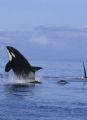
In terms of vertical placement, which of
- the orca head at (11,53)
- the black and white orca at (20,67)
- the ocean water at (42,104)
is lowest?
the ocean water at (42,104)

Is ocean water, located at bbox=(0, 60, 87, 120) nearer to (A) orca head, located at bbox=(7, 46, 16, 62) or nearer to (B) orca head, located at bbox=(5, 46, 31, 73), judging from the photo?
(B) orca head, located at bbox=(5, 46, 31, 73)

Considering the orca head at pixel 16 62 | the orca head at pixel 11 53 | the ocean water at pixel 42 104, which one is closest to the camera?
the ocean water at pixel 42 104

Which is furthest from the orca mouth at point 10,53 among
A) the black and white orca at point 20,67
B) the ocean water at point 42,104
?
the ocean water at point 42,104

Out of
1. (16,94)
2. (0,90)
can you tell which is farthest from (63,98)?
(0,90)

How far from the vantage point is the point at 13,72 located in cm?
5109

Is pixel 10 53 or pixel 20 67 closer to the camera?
pixel 20 67

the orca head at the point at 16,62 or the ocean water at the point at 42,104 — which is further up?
the orca head at the point at 16,62

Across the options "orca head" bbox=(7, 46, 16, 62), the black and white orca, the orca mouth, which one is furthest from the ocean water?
the orca mouth

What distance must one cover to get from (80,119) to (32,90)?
1461 cm

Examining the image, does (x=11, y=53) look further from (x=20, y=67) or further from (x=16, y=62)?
(x=20, y=67)

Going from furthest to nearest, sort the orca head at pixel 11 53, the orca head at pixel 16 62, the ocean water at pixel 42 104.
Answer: the orca head at pixel 11 53 → the orca head at pixel 16 62 → the ocean water at pixel 42 104

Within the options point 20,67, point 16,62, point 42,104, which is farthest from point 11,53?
point 42,104

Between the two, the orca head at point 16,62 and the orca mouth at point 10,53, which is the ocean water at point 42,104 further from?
the orca mouth at point 10,53

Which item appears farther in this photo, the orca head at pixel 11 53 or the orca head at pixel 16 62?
the orca head at pixel 11 53
